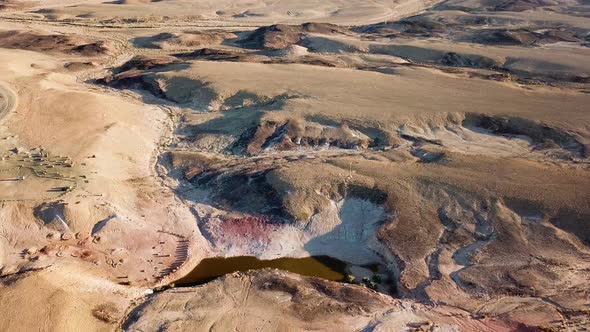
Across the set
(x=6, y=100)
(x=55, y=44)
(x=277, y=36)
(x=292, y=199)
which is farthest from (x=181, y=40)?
(x=292, y=199)

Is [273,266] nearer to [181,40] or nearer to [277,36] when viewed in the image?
[277,36]

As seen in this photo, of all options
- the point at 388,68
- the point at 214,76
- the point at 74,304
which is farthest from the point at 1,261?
the point at 388,68

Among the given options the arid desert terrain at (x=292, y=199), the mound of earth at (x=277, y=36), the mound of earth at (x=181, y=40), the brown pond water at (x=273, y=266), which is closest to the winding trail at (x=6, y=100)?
the arid desert terrain at (x=292, y=199)

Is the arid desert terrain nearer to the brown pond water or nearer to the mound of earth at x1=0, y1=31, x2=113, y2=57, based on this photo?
the brown pond water

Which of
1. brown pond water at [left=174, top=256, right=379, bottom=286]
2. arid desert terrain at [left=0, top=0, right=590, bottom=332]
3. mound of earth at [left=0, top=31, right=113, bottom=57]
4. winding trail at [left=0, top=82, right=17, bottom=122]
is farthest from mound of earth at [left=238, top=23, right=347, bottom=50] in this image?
brown pond water at [left=174, top=256, right=379, bottom=286]

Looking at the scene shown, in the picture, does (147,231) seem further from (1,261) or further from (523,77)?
(523,77)

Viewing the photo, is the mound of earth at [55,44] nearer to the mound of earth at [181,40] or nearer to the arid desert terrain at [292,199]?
the mound of earth at [181,40]
